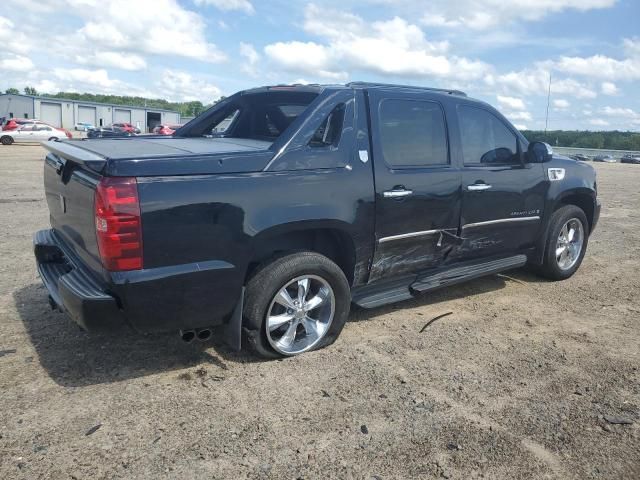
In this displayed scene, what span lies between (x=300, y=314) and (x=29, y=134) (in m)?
34.4

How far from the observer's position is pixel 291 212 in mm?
3564

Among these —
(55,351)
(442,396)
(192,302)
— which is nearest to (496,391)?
(442,396)

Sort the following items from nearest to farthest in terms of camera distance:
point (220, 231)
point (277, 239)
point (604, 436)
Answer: point (604, 436) < point (220, 231) < point (277, 239)

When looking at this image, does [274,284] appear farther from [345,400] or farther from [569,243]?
[569,243]

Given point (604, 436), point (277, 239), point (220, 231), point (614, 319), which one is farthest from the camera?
point (614, 319)

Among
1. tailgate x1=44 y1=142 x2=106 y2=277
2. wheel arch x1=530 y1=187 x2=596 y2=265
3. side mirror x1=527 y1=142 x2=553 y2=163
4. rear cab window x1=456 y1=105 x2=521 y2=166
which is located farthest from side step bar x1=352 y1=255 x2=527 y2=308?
tailgate x1=44 y1=142 x2=106 y2=277

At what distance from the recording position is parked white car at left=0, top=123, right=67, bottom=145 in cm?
3184

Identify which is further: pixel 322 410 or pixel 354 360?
pixel 354 360

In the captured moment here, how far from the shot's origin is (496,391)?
348cm

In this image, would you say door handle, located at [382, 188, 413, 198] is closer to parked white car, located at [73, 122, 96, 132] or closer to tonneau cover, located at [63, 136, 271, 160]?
tonneau cover, located at [63, 136, 271, 160]

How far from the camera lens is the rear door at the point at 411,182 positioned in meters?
4.10

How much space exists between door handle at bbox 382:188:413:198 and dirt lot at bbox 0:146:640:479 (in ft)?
3.57

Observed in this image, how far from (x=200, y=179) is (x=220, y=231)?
32cm

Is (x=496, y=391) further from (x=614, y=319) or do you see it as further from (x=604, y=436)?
(x=614, y=319)
